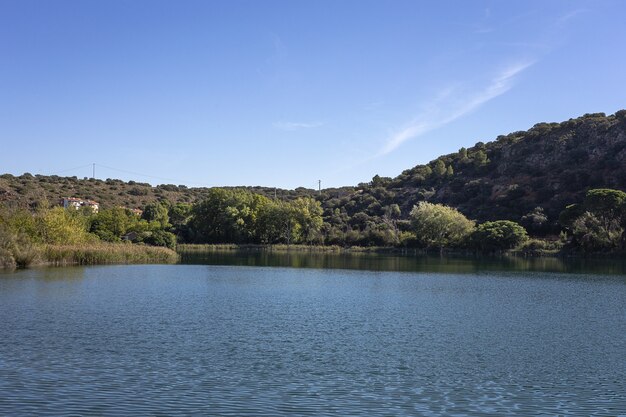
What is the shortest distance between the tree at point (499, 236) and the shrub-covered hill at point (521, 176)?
31.3ft

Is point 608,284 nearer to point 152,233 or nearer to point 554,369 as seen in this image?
point 554,369

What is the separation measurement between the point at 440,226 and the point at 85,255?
5695 cm

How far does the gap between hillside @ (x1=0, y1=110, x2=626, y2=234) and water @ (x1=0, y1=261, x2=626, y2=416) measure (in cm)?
7190

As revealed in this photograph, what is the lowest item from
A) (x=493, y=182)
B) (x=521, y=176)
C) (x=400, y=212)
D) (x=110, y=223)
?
(x=110, y=223)

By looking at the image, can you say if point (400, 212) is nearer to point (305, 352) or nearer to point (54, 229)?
point (54, 229)

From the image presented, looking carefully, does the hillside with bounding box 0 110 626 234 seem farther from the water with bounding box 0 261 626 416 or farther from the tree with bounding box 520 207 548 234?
the water with bounding box 0 261 626 416

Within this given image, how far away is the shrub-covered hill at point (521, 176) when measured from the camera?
10500 centimetres

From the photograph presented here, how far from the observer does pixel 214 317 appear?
2638cm

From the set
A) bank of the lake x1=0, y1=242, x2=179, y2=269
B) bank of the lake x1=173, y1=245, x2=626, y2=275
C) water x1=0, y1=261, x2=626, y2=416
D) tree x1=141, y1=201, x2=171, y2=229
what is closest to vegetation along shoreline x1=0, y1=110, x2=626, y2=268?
bank of the lake x1=0, y1=242, x2=179, y2=269

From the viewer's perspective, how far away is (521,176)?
405 feet

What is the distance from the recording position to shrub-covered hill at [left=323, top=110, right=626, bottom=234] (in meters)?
105

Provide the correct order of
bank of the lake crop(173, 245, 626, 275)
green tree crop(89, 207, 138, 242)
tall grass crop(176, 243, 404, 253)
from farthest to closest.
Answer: tall grass crop(176, 243, 404, 253)
green tree crop(89, 207, 138, 242)
bank of the lake crop(173, 245, 626, 275)

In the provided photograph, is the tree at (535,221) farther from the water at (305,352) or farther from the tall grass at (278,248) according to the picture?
the water at (305,352)

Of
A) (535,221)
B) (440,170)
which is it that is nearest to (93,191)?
(440,170)
